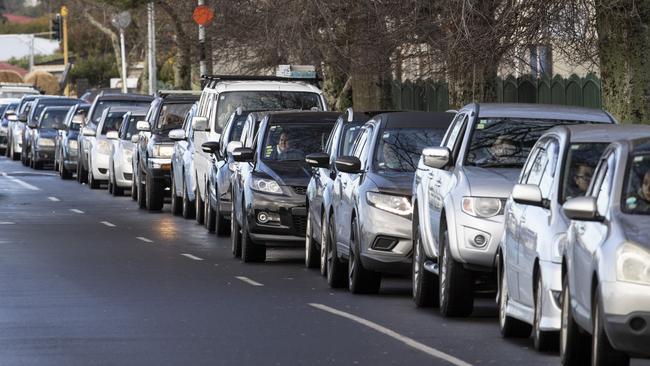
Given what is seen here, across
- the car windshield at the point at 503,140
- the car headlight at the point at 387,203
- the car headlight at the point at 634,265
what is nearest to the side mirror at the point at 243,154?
the car headlight at the point at 387,203

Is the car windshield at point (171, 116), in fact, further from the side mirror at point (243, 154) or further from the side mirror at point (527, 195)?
the side mirror at point (527, 195)

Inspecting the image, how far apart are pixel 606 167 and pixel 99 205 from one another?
24180 mm

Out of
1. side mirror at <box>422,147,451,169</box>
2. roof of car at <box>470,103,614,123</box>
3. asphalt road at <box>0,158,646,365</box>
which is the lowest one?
asphalt road at <box>0,158,646,365</box>

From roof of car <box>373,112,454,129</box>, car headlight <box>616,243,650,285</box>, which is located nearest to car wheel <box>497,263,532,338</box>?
car headlight <box>616,243,650,285</box>

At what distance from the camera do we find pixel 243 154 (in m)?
23.5

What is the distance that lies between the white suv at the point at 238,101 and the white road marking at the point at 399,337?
1239cm

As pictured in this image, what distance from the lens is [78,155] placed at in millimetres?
44469

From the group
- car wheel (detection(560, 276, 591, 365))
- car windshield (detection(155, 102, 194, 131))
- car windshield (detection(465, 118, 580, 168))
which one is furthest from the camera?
car windshield (detection(155, 102, 194, 131))

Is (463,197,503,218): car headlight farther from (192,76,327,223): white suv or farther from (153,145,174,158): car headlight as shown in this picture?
(153,145,174,158): car headlight

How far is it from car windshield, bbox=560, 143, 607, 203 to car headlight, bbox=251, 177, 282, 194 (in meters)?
9.09

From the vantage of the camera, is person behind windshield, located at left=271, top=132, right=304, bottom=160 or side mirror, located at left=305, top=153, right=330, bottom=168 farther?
person behind windshield, located at left=271, top=132, right=304, bottom=160

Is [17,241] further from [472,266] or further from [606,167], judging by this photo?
[606,167]

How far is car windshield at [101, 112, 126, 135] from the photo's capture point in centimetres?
4150

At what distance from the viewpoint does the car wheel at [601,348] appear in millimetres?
11156
